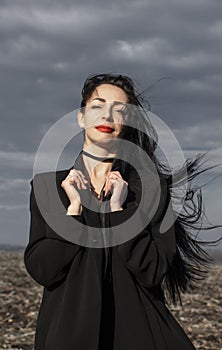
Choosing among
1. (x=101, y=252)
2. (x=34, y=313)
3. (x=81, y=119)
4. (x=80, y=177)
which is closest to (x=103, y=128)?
(x=81, y=119)

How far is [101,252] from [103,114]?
84cm

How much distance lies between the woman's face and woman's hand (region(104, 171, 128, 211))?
0.84 feet

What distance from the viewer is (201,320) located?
12.2m

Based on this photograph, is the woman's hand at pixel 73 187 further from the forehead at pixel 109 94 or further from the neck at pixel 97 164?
the forehead at pixel 109 94

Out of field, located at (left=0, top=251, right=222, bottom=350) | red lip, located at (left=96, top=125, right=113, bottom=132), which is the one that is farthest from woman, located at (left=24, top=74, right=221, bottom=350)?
field, located at (left=0, top=251, right=222, bottom=350)

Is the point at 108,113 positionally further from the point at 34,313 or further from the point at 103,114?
the point at 34,313

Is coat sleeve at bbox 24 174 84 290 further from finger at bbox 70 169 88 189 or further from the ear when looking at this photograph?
the ear

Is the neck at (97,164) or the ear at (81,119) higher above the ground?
the ear at (81,119)

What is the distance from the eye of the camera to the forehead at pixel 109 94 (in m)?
4.06

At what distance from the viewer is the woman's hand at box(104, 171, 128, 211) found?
3.79 metres

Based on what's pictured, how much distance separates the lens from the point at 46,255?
3582mm

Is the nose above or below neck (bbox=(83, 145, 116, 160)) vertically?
above

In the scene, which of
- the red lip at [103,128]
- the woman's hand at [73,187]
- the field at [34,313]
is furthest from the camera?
the field at [34,313]

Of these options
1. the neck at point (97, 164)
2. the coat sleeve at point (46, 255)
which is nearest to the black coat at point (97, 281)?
the coat sleeve at point (46, 255)
